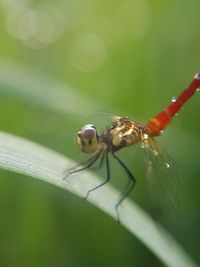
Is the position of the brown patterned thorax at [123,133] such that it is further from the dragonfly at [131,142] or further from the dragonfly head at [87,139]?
the dragonfly head at [87,139]

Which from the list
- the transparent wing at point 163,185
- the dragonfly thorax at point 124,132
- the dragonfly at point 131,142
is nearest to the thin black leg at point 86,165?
the dragonfly at point 131,142

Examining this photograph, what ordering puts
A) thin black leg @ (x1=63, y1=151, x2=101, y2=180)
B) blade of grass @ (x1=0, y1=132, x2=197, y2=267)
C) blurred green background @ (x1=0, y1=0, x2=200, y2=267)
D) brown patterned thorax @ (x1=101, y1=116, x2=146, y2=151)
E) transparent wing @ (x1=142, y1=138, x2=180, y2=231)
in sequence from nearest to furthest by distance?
blade of grass @ (x1=0, y1=132, x2=197, y2=267)
thin black leg @ (x1=63, y1=151, x2=101, y2=180)
transparent wing @ (x1=142, y1=138, x2=180, y2=231)
blurred green background @ (x1=0, y1=0, x2=200, y2=267)
brown patterned thorax @ (x1=101, y1=116, x2=146, y2=151)

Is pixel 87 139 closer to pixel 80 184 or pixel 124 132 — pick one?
pixel 124 132

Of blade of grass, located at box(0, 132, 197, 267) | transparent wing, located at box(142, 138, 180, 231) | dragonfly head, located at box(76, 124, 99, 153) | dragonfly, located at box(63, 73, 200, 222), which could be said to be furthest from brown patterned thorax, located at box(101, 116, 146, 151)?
blade of grass, located at box(0, 132, 197, 267)

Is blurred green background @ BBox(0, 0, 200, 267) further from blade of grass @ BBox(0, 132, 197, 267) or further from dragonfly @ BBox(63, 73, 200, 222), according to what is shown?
blade of grass @ BBox(0, 132, 197, 267)

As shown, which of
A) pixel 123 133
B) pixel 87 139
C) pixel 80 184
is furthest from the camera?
pixel 123 133

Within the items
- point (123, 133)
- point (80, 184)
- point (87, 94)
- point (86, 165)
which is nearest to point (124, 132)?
point (123, 133)
